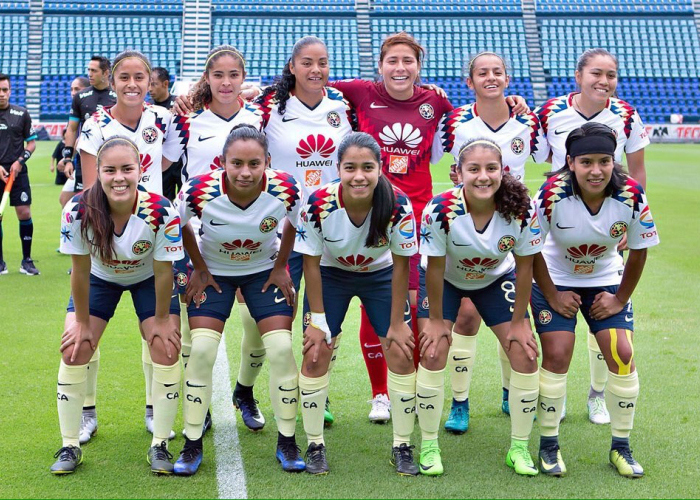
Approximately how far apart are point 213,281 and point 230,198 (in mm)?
429

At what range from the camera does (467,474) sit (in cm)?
385

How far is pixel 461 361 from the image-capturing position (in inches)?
179

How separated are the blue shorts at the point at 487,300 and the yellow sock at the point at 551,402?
363 millimetres

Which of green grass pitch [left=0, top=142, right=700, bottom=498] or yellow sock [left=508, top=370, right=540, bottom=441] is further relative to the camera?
yellow sock [left=508, top=370, right=540, bottom=441]

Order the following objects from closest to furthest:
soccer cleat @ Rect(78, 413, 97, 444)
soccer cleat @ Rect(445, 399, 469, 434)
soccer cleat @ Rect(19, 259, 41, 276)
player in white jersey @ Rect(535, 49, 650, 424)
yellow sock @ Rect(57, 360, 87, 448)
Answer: yellow sock @ Rect(57, 360, 87, 448)
soccer cleat @ Rect(78, 413, 97, 444)
soccer cleat @ Rect(445, 399, 469, 434)
player in white jersey @ Rect(535, 49, 650, 424)
soccer cleat @ Rect(19, 259, 41, 276)

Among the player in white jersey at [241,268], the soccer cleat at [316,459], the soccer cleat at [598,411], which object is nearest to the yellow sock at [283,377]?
the player in white jersey at [241,268]

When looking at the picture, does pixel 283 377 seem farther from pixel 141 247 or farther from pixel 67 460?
pixel 67 460

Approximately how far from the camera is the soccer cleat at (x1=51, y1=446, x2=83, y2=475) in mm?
3770

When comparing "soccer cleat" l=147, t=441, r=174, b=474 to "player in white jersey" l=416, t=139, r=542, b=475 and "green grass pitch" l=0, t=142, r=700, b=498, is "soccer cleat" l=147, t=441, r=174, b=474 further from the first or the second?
"player in white jersey" l=416, t=139, r=542, b=475

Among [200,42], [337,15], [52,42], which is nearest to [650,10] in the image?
[337,15]

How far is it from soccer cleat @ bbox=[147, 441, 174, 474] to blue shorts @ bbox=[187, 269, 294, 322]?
0.65 m

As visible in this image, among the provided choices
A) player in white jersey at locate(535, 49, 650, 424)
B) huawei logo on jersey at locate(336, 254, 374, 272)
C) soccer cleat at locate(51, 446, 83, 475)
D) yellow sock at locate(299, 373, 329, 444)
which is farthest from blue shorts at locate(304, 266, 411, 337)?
player in white jersey at locate(535, 49, 650, 424)

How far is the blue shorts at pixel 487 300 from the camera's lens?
405 cm

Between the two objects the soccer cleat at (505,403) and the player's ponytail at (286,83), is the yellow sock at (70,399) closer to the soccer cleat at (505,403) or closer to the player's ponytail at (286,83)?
the player's ponytail at (286,83)
